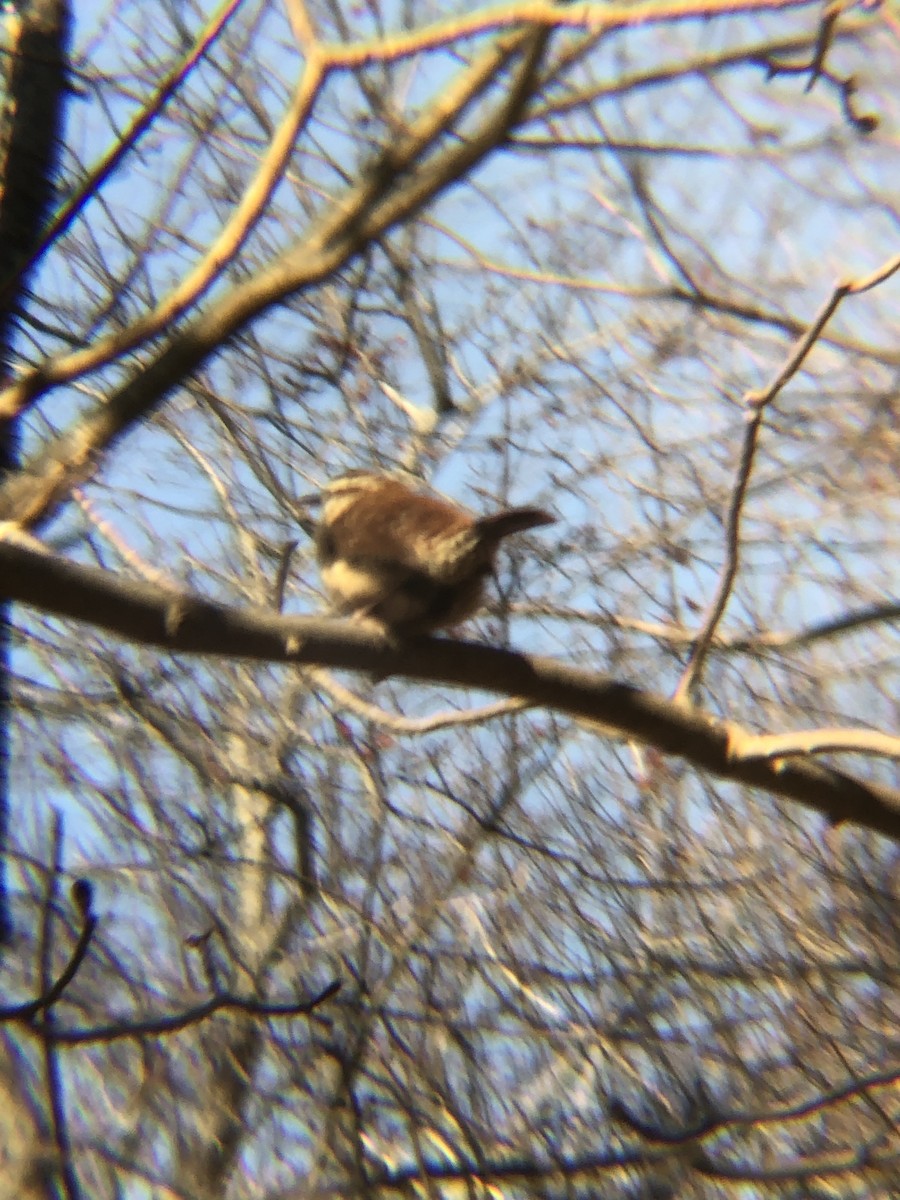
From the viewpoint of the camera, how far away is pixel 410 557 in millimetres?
3312

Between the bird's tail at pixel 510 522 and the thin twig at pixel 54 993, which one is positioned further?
the bird's tail at pixel 510 522

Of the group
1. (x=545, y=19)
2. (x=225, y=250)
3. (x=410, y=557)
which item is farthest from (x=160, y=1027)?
(x=545, y=19)

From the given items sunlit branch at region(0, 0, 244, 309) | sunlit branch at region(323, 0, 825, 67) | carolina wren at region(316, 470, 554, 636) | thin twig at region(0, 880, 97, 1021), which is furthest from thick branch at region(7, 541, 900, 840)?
sunlit branch at region(323, 0, 825, 67)

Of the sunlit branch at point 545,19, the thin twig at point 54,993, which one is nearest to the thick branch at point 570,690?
the thin twig at point 54,993

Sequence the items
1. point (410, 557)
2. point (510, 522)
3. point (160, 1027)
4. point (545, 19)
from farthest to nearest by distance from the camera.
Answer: point (410, 557) < point (510, 522) < point (160, 1027) < point (545, 19)

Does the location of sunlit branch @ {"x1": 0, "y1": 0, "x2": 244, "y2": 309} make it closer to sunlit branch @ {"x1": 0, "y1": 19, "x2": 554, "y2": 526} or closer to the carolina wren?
sunlit branch @ {"x1": 0, "y1": 19, "x2": 554, "y2": 526}

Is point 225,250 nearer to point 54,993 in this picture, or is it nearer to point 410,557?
point 410,557

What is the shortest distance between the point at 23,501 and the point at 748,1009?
10.3ft

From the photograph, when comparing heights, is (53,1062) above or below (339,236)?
below

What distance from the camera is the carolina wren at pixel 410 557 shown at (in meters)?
3.11

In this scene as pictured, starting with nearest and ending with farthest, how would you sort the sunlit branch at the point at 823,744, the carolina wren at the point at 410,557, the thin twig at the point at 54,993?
the thin twig at the point at 54,993 < the sunlit branch at the point at 823,744 < the carolina wren at the point at 410,557

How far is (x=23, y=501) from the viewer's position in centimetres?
303

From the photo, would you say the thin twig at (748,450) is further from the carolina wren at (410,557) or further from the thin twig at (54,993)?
the thin twig at (54,993)

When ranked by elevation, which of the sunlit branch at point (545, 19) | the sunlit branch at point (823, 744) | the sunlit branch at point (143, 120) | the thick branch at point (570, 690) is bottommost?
the thick branch at point (570, 690)
